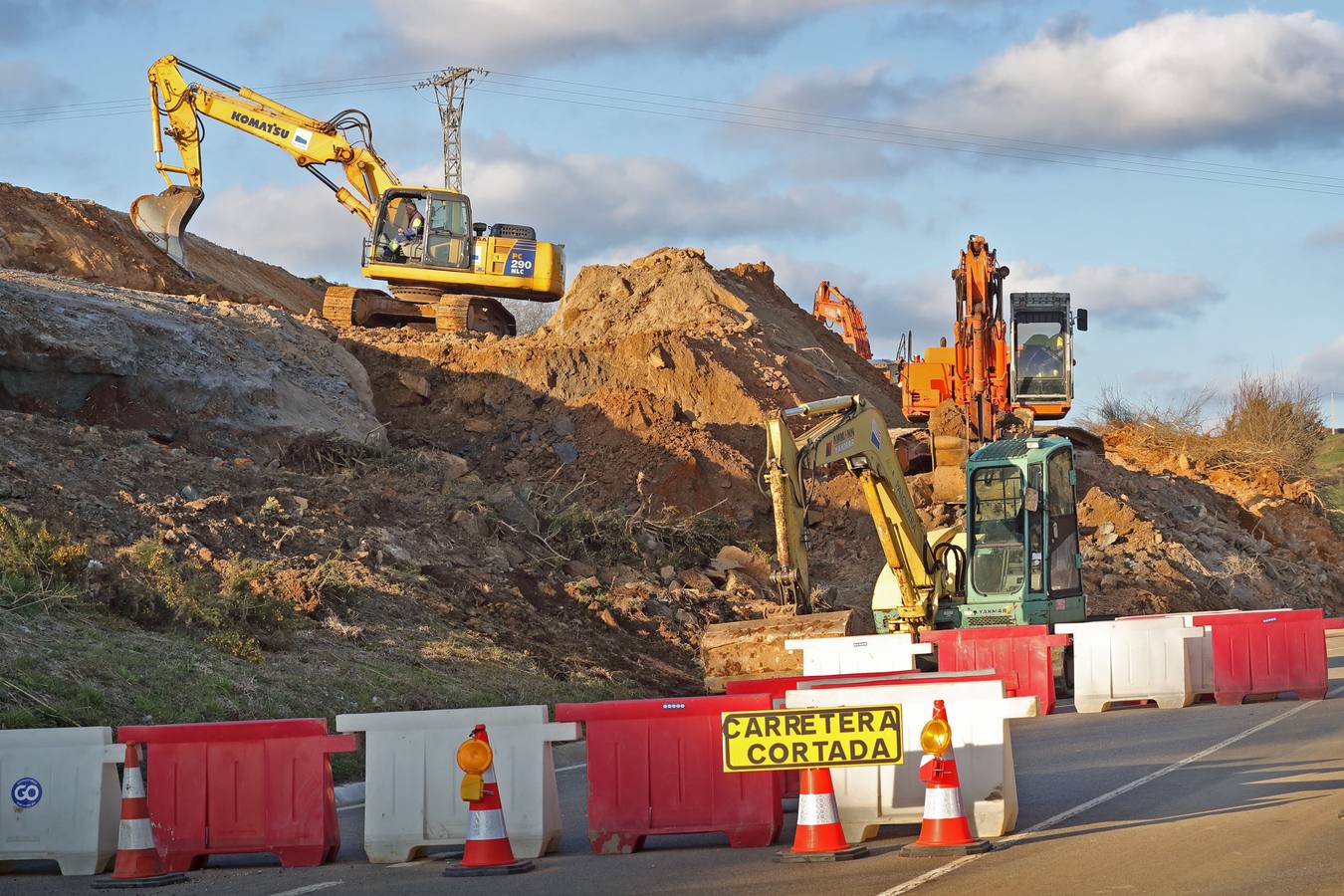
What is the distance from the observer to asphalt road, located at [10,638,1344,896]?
8188 mm

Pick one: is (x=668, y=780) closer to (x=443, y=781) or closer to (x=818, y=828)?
(x=818, y=828)

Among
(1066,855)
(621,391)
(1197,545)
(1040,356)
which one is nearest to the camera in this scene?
(1066,855)

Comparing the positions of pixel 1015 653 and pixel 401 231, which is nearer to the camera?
pixel 1015 653

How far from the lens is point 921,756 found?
9805mm

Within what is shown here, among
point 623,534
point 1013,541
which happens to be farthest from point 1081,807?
point 623,534

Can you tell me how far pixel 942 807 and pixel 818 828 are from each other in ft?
2.23

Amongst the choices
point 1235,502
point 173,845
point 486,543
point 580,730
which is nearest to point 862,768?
point 580,730

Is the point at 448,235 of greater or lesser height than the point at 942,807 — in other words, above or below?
above

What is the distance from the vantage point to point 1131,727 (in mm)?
15125

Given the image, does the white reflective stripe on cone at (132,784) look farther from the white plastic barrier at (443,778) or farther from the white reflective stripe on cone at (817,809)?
the white reflective stripe on cone at (817,809)

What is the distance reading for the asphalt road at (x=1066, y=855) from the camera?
26.9 ft

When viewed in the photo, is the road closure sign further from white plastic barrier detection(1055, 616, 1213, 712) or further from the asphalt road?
white plastic barrier detection(1055, 616, 1213, 712)

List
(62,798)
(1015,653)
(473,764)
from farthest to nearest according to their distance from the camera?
(1015,653)
(62,798)
(473,764)

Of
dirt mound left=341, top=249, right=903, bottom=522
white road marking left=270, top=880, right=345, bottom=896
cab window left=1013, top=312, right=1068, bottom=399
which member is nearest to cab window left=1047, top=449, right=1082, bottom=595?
dirt mound left=341, top=249, right=903, bottom=522
